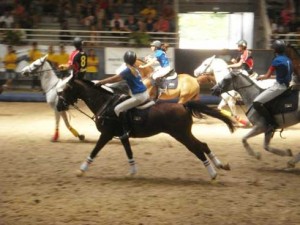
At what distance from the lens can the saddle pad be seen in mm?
10055

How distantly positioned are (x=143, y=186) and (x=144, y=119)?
3.73ft

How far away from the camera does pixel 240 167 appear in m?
10.1

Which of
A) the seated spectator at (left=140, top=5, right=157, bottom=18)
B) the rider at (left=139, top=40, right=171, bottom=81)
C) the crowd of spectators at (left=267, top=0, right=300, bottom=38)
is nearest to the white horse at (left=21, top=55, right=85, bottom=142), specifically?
the rider at (left=139, top=40, right=171, bottom=81)

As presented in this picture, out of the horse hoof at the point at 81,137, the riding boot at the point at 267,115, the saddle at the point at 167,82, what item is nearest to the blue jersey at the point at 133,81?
the riding boot at the point at 267,115

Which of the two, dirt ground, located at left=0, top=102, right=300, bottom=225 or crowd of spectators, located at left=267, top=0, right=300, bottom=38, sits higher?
crowd of spectators, located at left=267, top=0, right=300, bottom=38

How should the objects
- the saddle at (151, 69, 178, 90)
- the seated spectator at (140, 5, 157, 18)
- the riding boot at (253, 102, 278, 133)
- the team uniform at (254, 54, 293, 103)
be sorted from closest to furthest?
1. the team uniform at (254, 54, 293, 103)
2. the riding boot at (253, 102, 278, 133)
3. the saddle at (151, 69, 178, 90)
4. the seated spectator at (140, 5, 157, 18)

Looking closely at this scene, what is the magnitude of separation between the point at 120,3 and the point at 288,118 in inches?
621

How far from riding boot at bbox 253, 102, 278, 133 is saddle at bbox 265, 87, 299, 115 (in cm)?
10

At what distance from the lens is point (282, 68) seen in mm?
9977

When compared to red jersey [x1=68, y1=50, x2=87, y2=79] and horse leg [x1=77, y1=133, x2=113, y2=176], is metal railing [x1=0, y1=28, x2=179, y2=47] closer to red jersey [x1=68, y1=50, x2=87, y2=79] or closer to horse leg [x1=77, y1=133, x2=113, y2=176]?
red jersey [x1=68, y1=50, x2=87, y2=79]

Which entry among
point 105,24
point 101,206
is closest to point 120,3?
point 105,24

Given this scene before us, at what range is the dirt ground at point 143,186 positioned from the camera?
722cm

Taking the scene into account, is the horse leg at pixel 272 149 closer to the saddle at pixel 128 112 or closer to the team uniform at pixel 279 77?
the team uniform at pixel 279 77

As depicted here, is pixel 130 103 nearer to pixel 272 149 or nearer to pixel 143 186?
pixel 143 186
